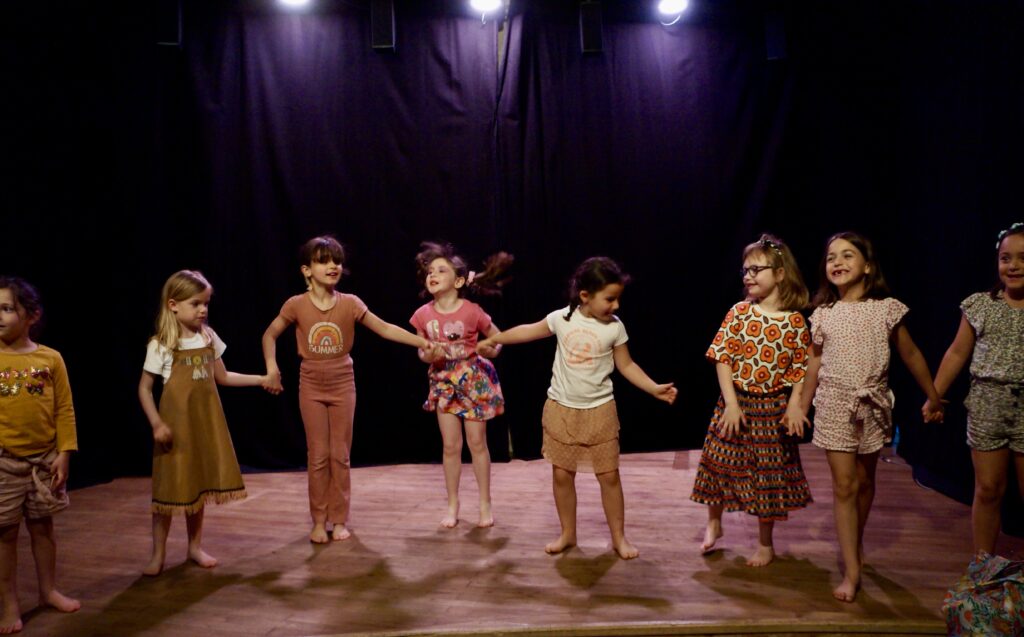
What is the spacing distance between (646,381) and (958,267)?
2.25 meters

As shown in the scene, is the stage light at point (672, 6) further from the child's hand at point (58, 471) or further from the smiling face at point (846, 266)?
the child's hand at point (58, 471)

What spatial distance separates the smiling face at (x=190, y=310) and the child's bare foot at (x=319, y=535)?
3.35 ft

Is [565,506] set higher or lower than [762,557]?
higher

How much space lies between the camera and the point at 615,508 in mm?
Result: 3180

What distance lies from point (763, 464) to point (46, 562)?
8.61 ft

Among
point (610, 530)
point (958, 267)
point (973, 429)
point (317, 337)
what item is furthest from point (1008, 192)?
point (317, 337)

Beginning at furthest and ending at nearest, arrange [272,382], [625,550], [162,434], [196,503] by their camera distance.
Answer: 1. [272,382]
2. [625,550]
3. [196,503]
4. [162,434]

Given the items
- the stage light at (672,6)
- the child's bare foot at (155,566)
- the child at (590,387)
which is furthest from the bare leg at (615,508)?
the stage light at (672,6)

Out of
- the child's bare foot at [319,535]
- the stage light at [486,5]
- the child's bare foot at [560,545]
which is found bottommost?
the child's bare foot at [560,545]

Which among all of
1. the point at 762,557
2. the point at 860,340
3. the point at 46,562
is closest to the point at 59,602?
the point at 46,562

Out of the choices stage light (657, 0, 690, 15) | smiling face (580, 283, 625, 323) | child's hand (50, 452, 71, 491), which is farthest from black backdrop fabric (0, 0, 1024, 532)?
child's hand (50, 452, 71, 491)

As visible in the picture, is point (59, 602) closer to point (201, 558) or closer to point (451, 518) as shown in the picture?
point (201, 558)

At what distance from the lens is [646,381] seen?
3.12 metres

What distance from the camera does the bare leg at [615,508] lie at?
3.15m
